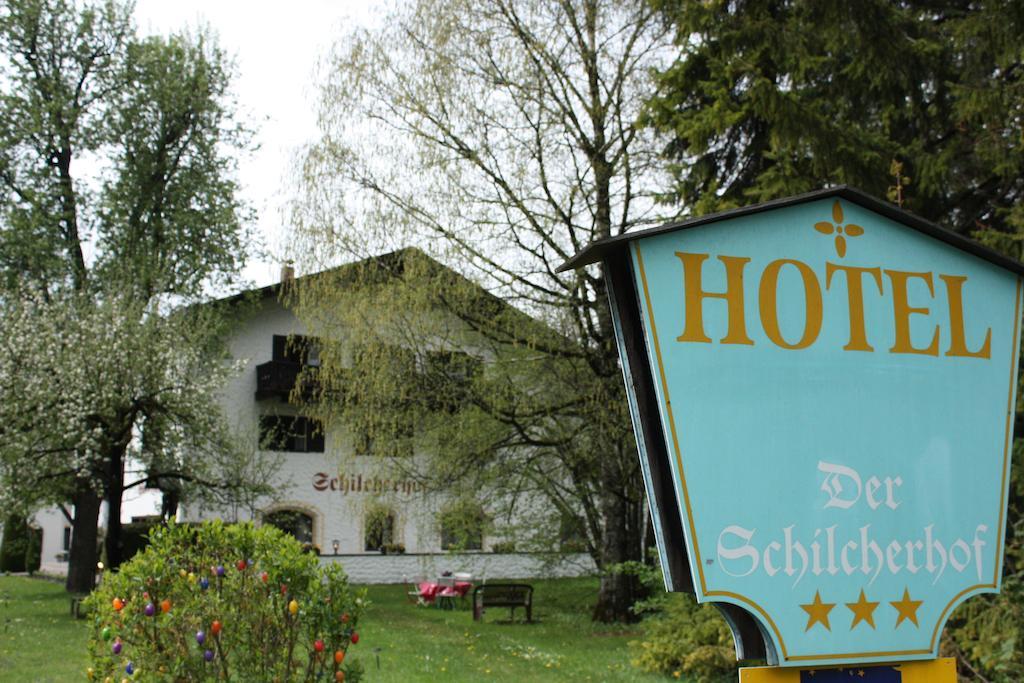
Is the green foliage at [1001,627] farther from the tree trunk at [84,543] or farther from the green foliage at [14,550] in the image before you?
the green foliage at [14,550]

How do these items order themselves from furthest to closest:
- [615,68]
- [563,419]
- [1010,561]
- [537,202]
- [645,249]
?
[563,419]
[615,68]
[537,202]
[1010,561]
[645,249]

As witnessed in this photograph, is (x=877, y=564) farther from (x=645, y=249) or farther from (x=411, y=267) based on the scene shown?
(x=411, y=267)

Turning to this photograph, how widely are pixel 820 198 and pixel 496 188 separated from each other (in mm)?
11608

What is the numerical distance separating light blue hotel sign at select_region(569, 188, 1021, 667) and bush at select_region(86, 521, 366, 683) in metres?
3.74

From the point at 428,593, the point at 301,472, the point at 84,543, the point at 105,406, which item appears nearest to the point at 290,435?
the point at 301,472

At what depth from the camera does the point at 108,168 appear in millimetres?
26141

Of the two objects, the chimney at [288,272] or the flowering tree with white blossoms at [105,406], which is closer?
the chimney at [288,272]

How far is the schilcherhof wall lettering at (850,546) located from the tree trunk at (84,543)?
22.8 m

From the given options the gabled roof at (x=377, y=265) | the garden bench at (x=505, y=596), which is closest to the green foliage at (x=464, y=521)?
the garden bench at (x=505, y=596)

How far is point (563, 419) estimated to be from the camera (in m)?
17.2

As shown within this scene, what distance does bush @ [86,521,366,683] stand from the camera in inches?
251

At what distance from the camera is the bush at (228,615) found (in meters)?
6.37

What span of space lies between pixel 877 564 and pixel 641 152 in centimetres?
1277

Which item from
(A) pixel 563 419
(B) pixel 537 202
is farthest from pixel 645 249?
(A) pixel 563 419
